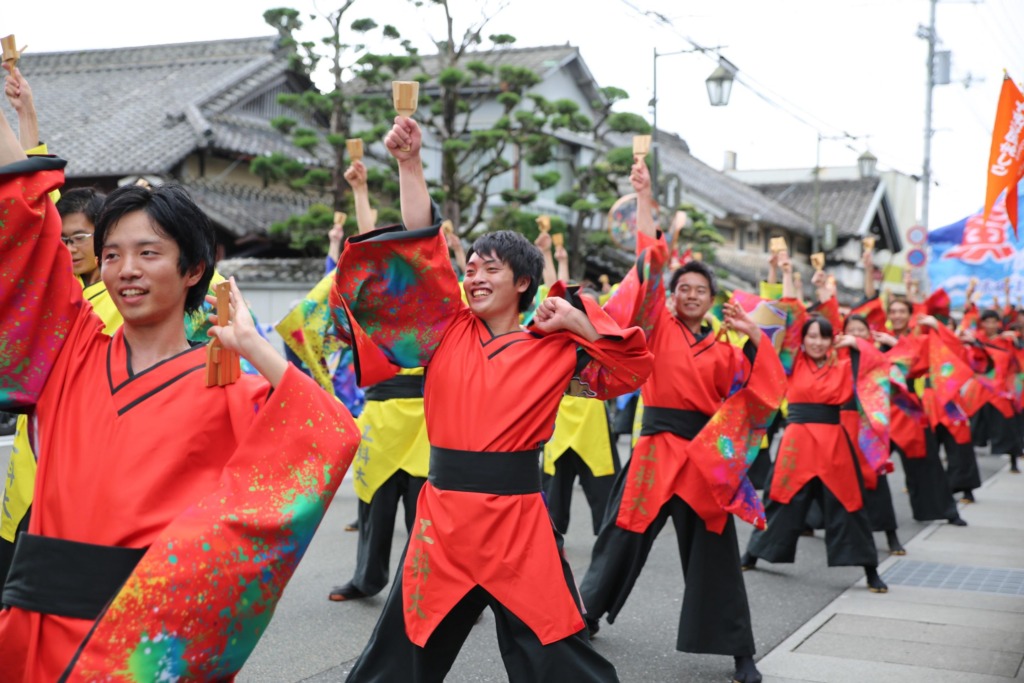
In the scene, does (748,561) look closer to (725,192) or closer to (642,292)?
(642,292)

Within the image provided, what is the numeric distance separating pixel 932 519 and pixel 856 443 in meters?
2.12

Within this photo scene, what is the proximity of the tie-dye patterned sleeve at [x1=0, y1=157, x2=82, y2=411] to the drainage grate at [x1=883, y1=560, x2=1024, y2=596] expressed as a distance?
6231mm

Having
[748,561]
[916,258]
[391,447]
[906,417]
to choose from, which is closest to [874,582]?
[748,561]

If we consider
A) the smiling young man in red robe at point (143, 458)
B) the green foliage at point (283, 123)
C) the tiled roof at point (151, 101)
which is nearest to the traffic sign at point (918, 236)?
the green foliage at point (283, 123)

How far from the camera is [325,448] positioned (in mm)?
2443

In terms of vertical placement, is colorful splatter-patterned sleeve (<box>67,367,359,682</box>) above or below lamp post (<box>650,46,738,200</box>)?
below

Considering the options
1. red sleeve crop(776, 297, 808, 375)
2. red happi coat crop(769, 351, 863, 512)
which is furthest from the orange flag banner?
red happi coat crop(769, 351, 863, 512)

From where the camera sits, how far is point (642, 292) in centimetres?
453

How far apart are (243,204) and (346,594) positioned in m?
13.4

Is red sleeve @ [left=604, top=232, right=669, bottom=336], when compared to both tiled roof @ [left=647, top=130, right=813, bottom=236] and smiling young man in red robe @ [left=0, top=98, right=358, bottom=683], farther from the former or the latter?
tiled roof @ [left=647, top=130, right=813, bottom=236]

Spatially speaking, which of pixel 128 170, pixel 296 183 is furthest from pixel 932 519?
pixel 128 170

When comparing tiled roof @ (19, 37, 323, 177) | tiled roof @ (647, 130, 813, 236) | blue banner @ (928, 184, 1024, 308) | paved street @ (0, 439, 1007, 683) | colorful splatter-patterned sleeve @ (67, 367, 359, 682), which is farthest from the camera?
tiled roof @ (647, 130, 813, 236)

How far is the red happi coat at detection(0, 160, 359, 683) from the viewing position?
7.50ft

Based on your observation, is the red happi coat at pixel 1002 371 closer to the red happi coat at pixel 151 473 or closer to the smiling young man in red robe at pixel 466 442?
the smiling young man in red robe at pixel 466 442
